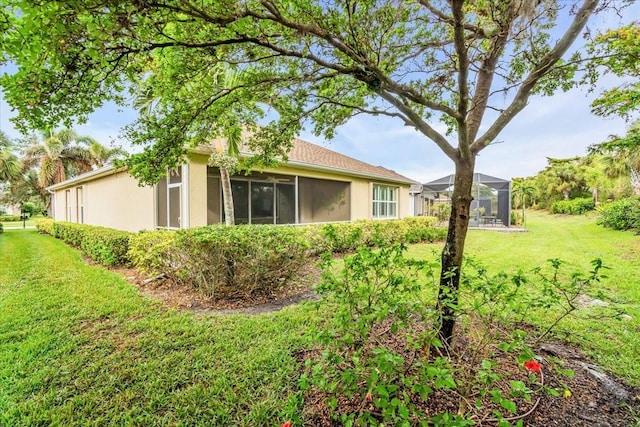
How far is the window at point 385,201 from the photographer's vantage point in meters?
15.4

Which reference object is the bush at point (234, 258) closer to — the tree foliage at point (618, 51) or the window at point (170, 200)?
the window at point (170, 200)

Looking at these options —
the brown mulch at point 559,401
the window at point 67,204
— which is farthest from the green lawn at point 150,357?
the window at point 67,204

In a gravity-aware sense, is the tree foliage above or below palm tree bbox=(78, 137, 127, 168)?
below

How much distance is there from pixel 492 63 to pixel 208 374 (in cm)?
467

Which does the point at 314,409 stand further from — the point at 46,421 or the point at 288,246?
the point at 288,246

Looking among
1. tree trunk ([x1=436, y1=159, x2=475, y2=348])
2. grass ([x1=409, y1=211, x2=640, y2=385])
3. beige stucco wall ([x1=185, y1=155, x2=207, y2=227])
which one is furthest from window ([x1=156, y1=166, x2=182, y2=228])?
grass ([x1=409, y1=211, x2=640, y2=385])

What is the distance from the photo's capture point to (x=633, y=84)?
5.14 m

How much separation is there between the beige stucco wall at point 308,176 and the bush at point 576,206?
2332 centimetres

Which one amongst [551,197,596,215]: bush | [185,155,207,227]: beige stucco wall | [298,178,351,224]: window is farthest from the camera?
[551,197,596,215]: bush

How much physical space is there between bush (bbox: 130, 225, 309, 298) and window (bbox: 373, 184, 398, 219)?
10.2m

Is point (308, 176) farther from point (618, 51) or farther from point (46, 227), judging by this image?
point (46, 227)

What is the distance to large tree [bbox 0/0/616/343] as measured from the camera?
6.39ft

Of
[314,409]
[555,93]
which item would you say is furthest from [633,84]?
[314,409]

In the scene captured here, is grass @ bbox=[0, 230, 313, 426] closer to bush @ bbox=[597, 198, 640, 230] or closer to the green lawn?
the green lawn
